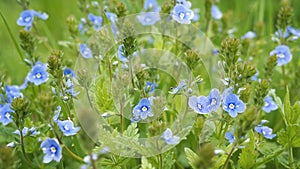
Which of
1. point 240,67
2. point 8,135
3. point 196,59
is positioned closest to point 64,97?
point 8,135

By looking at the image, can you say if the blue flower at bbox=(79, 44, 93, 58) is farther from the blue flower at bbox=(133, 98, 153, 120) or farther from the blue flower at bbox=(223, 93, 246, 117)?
the blue flower at bbox=(223, 93, 246, 117)

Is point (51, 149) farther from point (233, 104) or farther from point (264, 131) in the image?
point (264, 131)

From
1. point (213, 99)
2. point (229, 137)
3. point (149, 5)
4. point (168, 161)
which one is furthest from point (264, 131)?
point (149, 5)

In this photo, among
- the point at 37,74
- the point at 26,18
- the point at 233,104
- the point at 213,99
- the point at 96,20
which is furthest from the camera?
the point at 96,20

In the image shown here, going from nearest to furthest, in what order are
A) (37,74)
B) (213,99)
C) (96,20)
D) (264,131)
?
1. (213,99)
2. (264,131)
3. (37,74)
4. (96,20)

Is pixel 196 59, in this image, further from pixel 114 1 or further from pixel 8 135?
pixel 8 135
